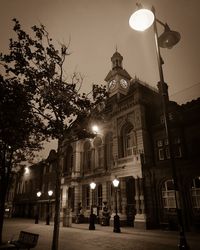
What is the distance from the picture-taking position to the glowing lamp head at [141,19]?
23.1 feet

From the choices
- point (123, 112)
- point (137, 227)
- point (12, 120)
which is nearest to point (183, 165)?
point (137, 227)

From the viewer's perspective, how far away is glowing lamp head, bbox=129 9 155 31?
7029mm

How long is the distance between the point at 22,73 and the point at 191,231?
1792cm

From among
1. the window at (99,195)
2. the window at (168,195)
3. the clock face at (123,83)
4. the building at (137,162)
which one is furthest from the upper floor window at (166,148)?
the clock face at (123,83)

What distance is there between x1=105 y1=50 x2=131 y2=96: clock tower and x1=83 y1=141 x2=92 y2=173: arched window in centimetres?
894

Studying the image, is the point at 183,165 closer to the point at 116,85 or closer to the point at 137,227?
the point at 137,227

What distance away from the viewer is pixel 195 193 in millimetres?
19328

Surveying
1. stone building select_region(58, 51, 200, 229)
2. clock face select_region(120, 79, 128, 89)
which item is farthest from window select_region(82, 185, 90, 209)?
clock face select_region(120, 79, 128, 89)

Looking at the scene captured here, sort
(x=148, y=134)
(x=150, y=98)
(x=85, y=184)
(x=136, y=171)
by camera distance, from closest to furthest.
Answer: (x=136, y=171)
(x=148, y=134)
(x=150, y=98)
(x=85, y=184)

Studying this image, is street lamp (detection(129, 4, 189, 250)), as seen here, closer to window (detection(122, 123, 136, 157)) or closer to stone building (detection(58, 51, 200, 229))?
stone building (detection(58, 51, 200, 229))

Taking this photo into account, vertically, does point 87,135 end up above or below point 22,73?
below

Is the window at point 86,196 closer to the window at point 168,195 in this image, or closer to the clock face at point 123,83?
the window at point 168,195

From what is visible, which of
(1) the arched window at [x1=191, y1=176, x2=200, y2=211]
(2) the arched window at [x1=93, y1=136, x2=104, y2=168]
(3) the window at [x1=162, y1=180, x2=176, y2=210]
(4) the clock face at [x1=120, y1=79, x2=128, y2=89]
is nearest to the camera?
(1) the arched window at [x1=191, y1=176, x2=200, y2=211]

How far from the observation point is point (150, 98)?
2809cm
